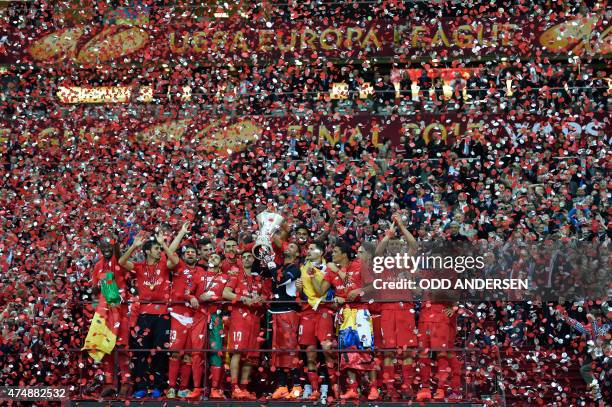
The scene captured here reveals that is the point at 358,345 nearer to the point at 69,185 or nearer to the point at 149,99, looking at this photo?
the point at 69,185

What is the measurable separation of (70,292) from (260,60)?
589cm

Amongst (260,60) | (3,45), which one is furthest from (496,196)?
(3,45)

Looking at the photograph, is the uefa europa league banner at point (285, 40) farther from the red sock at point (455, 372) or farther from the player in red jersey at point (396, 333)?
the red sock at point (455, 372)

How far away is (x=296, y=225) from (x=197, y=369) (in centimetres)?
152

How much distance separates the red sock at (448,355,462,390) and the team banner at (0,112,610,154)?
593cm

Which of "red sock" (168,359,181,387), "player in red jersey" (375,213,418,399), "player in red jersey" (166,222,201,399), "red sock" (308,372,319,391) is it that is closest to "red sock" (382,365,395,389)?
"player in red jersey" (375,213,418,399)

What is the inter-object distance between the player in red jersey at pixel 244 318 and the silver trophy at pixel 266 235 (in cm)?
17

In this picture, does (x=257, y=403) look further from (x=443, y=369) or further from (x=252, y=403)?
(x=443, y=369)

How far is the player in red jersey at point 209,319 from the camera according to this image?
846cm

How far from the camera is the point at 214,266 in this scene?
8578 mm

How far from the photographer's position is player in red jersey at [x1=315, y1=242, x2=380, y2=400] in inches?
322

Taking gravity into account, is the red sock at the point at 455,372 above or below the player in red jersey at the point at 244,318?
below

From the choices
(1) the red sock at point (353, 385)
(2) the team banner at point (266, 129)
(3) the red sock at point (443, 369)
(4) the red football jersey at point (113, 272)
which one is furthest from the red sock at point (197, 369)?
(2) the team banner at point (266, 129)

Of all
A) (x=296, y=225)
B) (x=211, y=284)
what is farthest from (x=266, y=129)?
(x=211, y=284)
